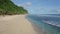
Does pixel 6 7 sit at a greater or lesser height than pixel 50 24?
greater

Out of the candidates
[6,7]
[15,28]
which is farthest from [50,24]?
[6,7]

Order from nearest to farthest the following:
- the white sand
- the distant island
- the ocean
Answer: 1. the white sand
2. the ocean
3. the distant island

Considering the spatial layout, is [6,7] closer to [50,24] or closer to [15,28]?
[50,24]

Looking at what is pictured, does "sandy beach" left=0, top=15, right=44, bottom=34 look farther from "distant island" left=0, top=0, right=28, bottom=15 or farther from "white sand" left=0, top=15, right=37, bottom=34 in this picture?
"distant island" left=0, top=0, right=28, bottom=15

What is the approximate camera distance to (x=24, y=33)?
3449 millimetres

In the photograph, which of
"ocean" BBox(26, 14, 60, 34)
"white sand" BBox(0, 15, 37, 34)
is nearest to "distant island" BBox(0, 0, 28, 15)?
"ocean" BBox(26, 14, 60, 34)

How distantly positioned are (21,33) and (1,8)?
770 centimetres

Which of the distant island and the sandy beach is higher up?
the distant island

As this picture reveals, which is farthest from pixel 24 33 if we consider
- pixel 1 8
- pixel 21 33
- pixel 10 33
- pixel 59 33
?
pixel 1 8

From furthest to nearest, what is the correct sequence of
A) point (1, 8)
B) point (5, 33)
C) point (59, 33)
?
point (1, 8)
point (59, 33)
point (5, 33)

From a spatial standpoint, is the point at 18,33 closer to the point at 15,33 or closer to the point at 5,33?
the point at 15,33

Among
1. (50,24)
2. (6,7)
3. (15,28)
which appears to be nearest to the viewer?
(15,28)

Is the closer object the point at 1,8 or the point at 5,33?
the point at 5,33

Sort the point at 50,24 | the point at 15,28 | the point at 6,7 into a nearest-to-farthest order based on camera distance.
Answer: the point at 15,28
the point at 50,24
the point at 6,7
